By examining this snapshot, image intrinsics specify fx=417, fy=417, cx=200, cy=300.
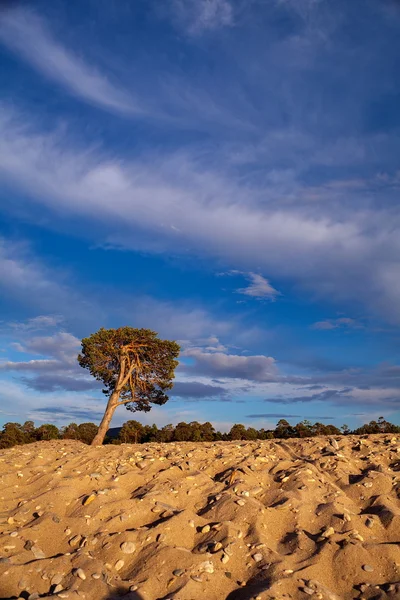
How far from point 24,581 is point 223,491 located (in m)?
4.45

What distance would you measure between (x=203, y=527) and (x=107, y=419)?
64.2 feet

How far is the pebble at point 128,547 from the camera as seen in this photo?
22.0 ft

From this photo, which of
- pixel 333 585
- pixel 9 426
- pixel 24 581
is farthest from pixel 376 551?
pixel 9 426

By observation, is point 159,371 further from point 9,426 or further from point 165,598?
point 165,598

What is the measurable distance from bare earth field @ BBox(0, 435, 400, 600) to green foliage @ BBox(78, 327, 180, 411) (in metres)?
14.8

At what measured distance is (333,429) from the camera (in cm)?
2512

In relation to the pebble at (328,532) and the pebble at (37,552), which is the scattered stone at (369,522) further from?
the pebble at (37,552)

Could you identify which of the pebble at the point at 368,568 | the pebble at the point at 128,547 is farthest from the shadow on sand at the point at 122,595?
the pebble at the point at 368,568

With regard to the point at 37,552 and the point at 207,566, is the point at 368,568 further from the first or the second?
the point at 37,552

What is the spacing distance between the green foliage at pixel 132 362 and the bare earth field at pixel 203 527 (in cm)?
1478

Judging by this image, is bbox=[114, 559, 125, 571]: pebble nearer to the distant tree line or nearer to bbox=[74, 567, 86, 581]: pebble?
bbox=[74, 567, 86, 581]: pebble

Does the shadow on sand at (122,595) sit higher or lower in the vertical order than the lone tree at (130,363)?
lower

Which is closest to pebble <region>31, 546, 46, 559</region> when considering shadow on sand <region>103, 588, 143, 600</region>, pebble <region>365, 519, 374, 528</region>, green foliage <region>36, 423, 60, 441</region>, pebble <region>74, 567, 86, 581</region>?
pebble <region>74, 567, 86, 581</region>

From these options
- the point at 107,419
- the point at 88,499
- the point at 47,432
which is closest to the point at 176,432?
the point at 107,419
